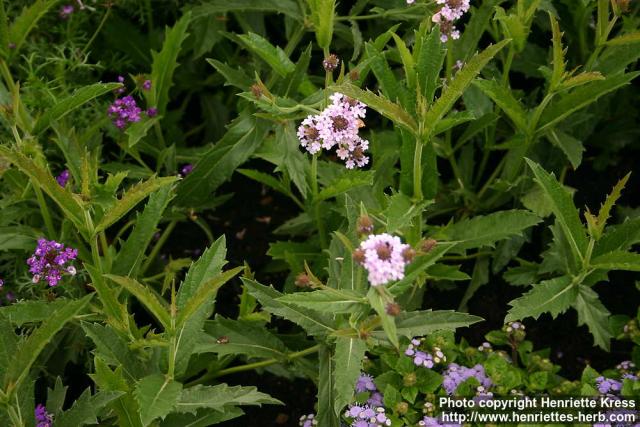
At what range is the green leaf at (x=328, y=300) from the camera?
6.40ft

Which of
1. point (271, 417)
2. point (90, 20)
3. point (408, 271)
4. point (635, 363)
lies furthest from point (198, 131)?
point (635, 363)

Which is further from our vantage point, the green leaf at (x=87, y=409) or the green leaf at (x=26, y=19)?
the green leaf at (x=26, y=19)

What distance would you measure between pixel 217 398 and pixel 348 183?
2.41ft

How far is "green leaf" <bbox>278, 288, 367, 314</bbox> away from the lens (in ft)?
6.40

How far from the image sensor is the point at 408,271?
208 centimetres

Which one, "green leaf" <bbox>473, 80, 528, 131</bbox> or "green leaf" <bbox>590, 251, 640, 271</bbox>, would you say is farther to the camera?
"green leaf" <bbox>473, 80, 528, 131</bbox>

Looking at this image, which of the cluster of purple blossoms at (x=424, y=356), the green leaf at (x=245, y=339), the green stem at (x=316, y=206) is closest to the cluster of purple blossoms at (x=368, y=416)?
the cluster of purple blossoms at (x=424, y=356)

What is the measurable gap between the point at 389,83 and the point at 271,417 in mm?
1294

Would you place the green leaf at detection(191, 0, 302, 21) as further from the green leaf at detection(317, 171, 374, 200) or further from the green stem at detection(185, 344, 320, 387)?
the green stem at detection(185, 344, 320, 387)

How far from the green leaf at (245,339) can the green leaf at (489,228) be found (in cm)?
65

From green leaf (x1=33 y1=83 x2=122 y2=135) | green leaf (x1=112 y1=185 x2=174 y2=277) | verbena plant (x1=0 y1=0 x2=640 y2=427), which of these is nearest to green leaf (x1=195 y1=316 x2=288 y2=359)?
verbena plant (x1=0 y1=0 x2=640 y2=427)

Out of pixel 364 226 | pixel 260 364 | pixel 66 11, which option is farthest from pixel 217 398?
pixel 66 11

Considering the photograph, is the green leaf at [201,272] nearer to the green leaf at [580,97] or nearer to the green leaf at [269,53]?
the green leaf at [269,53]

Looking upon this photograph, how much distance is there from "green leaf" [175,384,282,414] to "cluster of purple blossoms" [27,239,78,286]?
531 millimetres
